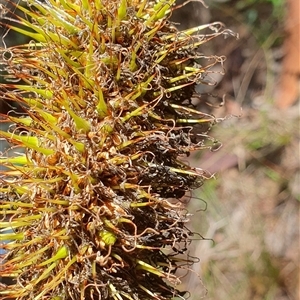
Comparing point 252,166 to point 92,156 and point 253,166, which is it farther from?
point 92,156

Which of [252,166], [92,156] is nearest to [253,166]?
[252,166]

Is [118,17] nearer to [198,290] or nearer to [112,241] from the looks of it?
[112,241]

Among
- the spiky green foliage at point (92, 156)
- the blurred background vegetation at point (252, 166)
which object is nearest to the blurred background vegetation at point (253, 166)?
the blurred background vegetation at point (252, 166)

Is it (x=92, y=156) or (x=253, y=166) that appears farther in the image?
(x=253, y=166)

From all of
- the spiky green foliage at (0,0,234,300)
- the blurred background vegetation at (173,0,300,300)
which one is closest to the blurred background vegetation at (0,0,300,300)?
the blurred background vegetation at (173,0,300,300)

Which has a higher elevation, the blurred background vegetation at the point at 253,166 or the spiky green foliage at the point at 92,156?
the spiky green foliage at the point at 92,156

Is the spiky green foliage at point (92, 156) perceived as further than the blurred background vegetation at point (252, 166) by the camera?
Result: No

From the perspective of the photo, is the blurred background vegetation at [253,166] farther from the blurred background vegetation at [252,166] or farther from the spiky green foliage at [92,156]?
the spiky green foliage at [92,156]
